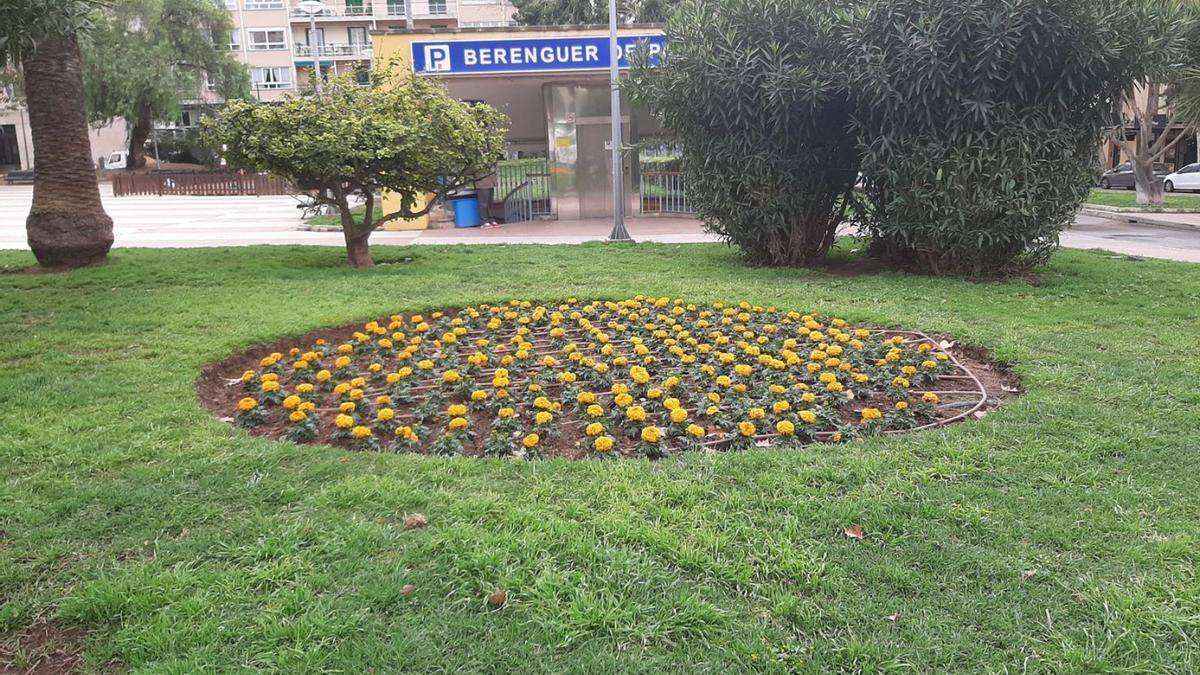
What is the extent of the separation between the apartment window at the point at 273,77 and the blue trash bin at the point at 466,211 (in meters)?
46.1

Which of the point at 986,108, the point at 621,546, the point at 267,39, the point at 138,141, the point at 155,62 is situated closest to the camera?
the point at 621,546

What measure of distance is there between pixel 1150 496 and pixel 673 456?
1.92 metres

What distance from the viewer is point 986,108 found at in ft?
27.6

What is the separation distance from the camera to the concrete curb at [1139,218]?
1812cm

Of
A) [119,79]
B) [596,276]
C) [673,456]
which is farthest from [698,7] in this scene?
[119,79]

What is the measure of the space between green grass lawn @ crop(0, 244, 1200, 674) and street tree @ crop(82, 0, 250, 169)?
39934 mm

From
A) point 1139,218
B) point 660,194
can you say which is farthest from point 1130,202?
point 660,194

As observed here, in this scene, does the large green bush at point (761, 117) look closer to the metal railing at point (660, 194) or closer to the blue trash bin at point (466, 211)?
the blue trash bin at point (466, 211)

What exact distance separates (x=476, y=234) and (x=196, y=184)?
25345 mm

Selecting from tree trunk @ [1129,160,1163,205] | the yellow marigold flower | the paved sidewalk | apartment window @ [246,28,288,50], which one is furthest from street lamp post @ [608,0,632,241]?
apartment window @ [246,28,288,50]

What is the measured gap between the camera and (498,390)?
4664 mm

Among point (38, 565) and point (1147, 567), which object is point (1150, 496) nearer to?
point (1147, 567)

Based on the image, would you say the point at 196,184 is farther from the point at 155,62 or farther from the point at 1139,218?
the point at 1139,218

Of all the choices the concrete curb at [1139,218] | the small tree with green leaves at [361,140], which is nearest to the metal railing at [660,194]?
the concrete curb at [1139,218]
